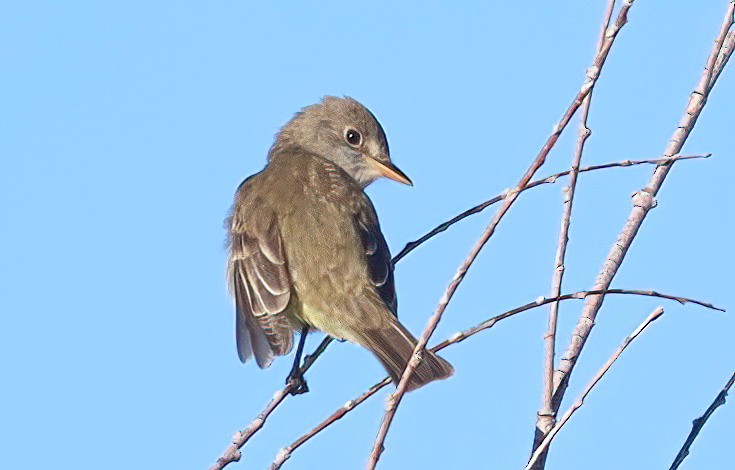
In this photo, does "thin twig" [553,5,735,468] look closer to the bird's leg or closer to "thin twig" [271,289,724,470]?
"thin twig" [271,289,724,470]

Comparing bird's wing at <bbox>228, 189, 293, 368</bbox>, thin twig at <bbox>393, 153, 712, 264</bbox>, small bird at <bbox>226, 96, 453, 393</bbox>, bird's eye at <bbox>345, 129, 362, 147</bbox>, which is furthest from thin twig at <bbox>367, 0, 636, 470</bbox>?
bird's eye at <bbox>345, 129, 362, 147</bbox>

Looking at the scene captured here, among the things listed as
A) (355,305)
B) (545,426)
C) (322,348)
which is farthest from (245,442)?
(355,305)

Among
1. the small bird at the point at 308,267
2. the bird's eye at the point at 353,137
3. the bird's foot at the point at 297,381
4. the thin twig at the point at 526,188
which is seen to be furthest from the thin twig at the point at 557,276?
the bird's eye at the point at 353,137

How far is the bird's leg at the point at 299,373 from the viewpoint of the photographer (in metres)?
5.32

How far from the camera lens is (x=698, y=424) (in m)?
3.26

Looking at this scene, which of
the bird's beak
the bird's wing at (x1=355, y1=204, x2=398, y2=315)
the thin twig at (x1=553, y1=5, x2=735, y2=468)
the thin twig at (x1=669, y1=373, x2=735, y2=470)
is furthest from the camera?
the bird's beak

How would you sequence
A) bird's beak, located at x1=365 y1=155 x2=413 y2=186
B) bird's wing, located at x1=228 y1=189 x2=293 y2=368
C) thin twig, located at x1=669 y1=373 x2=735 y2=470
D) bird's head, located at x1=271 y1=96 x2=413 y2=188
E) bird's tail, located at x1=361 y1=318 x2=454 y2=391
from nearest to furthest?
thin twig, located at x1=669 y1=373 x2=735 y2=470 → bird's tail, located at x1=361 y1=318 x2=454 y2=391 → bird's wing, located at x1=228 y1=189 x2=293 y2=368 → bird's beak, located at x1=365 y1=155 x2=413 y2=186 → bird's head, located at x1=271 y1=96 x2=413 y2=188

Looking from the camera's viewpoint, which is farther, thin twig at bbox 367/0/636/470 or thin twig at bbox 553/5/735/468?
thin twig at bbox 553/5/735/468

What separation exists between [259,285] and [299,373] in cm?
55

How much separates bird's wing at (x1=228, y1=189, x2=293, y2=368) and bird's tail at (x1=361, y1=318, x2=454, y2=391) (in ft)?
1.47

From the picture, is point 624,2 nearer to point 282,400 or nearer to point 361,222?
point 282,400

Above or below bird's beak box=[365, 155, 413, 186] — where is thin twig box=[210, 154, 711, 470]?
below

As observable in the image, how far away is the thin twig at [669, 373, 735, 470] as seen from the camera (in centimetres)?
307

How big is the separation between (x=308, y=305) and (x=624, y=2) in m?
2.66
